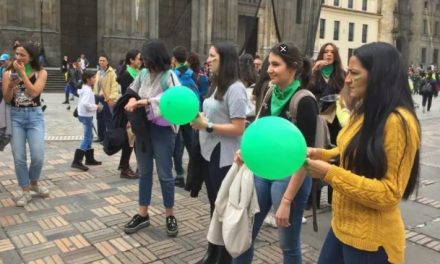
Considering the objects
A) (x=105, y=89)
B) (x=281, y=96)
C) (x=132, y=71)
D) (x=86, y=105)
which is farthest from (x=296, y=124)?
(x=105, y=89)

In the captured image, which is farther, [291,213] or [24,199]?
[24,199]

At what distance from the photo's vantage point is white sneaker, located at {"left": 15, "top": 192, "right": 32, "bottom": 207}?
532 centimetres

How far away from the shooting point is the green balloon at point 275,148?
1.92 metres

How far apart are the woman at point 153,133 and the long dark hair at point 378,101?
7.91 feet

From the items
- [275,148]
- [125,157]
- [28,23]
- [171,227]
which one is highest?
[28,23]

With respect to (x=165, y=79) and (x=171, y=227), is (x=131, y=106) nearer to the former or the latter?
(x=165, y=79)

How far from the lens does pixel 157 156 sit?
4.39 metres

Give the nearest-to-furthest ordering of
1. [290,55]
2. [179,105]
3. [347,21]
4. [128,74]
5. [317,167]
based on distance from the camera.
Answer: [317,167] → [290,55] → [179,105] → [128,74] → [347,21]

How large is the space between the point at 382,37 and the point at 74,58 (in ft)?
145

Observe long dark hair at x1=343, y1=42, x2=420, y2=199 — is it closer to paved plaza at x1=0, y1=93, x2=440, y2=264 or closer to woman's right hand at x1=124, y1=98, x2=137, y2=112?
paved plaza at x1=0, y1=93, x2=440, y2=264

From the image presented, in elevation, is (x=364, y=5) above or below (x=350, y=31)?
above

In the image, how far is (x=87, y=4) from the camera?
95.7ft

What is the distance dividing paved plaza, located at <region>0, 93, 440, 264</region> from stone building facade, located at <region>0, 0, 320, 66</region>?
17.6m

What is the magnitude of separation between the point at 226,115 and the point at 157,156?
1091mm
